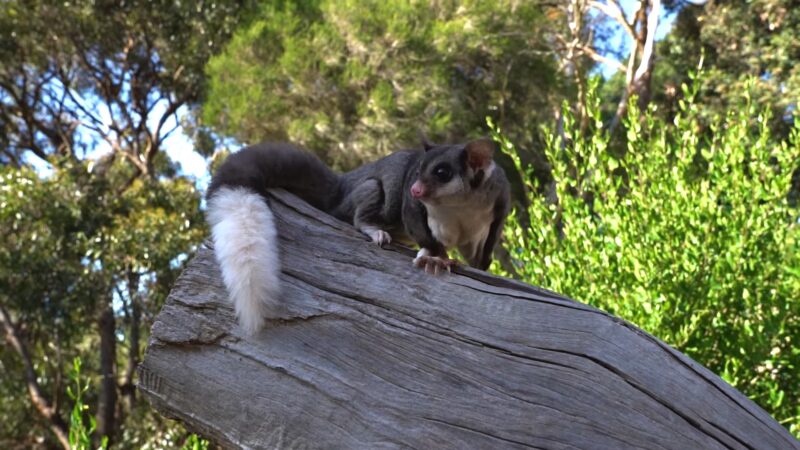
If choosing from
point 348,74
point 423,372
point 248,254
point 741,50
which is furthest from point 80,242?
point 741,50

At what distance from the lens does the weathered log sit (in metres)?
2.27

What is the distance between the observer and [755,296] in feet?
13.9

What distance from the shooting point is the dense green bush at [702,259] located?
4.14 meters

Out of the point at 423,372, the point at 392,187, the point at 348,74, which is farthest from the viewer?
the point at 348,74

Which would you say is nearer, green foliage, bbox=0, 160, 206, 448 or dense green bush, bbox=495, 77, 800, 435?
dense green bush, bbox=495, 77, 800, 435

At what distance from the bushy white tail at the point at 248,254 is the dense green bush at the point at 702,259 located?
1.98m

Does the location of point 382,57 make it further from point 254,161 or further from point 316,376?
point 316,376

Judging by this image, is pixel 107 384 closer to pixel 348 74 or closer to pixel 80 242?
pixel 80 242

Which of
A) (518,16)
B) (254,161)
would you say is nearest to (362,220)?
(254,161)

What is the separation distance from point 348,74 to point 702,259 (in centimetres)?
898

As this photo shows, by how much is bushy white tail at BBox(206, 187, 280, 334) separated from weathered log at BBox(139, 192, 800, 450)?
72mm

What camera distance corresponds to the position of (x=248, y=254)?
2.53 m

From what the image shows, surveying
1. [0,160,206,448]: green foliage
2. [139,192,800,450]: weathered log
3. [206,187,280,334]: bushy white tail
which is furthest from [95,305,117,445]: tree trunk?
[139,192,800,450]: weathered log

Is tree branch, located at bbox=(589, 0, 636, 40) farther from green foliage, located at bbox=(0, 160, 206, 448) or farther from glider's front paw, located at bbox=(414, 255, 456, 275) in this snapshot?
glider's front paw, located at bbox=(414, 255, 456, 275)
